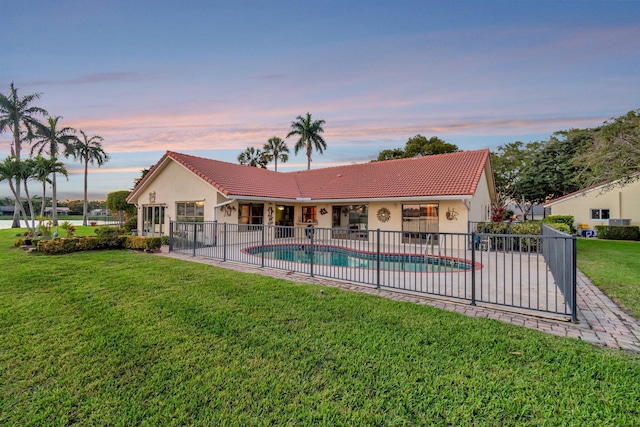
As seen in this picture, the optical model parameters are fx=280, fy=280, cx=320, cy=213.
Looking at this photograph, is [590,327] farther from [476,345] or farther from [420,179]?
[420,179]

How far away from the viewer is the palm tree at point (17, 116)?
93.4ft

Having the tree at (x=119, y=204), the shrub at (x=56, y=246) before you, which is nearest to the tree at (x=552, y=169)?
the shrub at (x=56, y=246)

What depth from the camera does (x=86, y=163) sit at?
35281 mm

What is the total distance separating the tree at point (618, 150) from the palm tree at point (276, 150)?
3086 centimetres

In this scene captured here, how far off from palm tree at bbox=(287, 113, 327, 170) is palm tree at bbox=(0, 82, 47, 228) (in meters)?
27.2

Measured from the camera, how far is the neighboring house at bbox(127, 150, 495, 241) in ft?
48.1

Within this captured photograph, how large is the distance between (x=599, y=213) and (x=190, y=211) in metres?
31.8

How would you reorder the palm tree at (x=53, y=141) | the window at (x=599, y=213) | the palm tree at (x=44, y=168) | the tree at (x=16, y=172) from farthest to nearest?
the palm tree at (x=53, y=141) < the window at (x=599, y=213) < the palm tree at (x=44, y=168) < the tree at (x=16, y=172)

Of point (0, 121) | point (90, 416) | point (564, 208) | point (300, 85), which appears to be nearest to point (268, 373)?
point (90, 416)

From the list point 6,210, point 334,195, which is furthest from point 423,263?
point 6,210

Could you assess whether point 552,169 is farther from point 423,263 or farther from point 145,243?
point 145,243

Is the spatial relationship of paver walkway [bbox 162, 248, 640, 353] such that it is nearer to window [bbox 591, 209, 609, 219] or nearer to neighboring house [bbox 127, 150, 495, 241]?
neighboring house [bbox 127, 150, 495, 241]

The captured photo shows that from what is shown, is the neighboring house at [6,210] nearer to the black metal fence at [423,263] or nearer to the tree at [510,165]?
the black metal fence at [423,263]

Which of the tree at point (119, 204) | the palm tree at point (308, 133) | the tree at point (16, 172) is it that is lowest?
the tree at point (119, 204)
